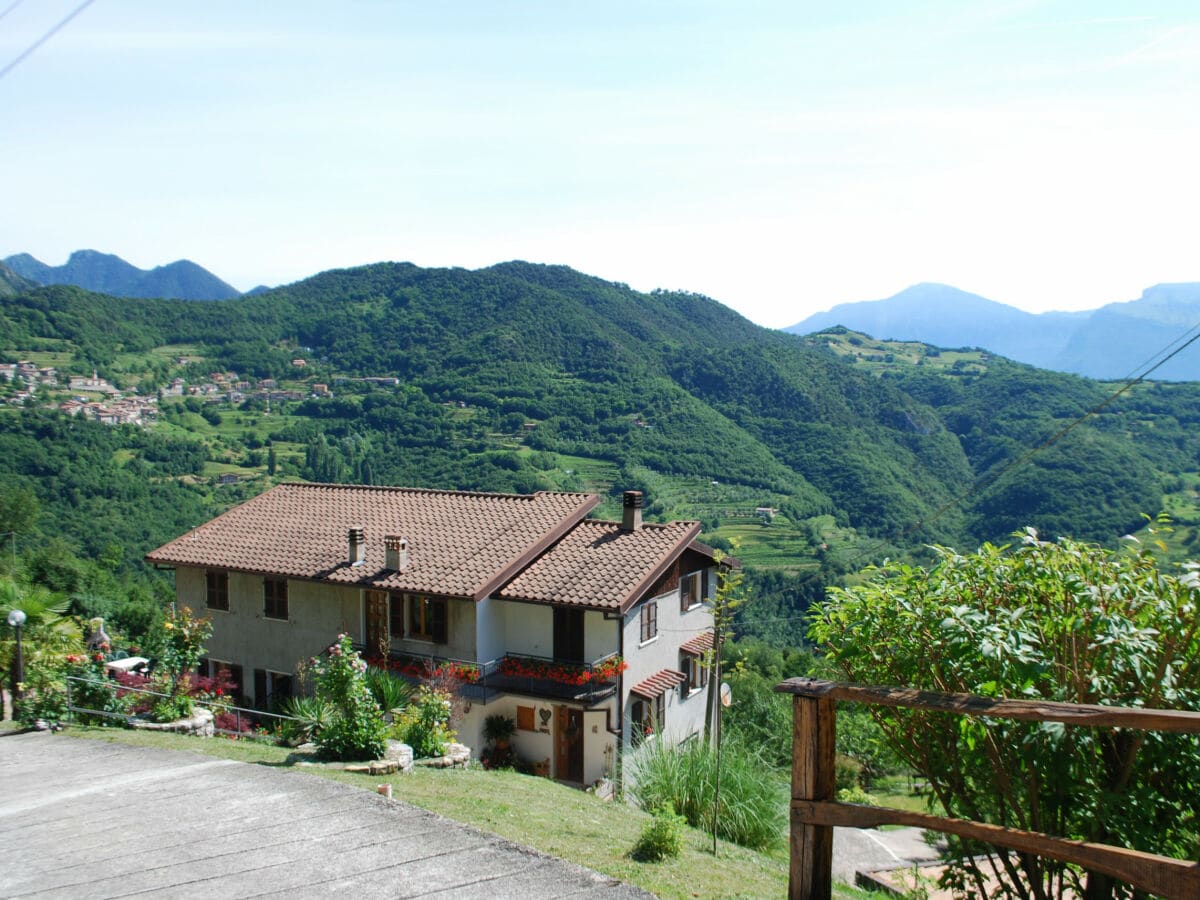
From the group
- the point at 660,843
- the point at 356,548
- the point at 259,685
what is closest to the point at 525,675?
the point at 356,548

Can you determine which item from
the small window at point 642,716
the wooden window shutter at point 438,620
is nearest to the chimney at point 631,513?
the small window at point 642,716

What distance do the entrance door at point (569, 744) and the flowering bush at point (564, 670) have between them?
2.51ft

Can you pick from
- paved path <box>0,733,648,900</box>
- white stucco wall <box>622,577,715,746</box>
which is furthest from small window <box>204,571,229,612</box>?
paved path <box>0,733,648,900</box>

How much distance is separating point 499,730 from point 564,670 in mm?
1938

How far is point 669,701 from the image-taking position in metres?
22.3

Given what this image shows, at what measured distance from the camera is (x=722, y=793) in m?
11.2

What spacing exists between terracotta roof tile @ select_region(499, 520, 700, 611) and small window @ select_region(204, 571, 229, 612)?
836 centimetres

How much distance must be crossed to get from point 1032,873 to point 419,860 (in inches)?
166

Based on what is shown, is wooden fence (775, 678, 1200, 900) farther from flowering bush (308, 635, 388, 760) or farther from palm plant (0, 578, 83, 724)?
palm plant (0, 578, 83, 724)

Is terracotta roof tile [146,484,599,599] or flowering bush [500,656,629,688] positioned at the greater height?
terracotta roof tile [146,484,599,599]

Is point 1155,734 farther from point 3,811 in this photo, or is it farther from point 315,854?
point 3,811

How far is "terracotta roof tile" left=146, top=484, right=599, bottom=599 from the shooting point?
2023 centimetres

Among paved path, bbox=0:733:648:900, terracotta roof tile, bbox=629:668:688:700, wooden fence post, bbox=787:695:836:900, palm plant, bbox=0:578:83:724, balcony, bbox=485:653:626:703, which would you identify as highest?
wooden fence post, bbox=787:695:836:900

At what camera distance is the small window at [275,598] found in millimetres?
22156
